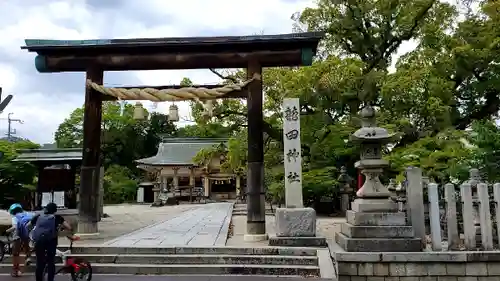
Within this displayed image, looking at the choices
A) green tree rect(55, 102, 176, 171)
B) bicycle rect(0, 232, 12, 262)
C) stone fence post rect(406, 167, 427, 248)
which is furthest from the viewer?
green tree rect(55, 102, 176, 171)

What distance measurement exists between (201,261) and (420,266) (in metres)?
4.53

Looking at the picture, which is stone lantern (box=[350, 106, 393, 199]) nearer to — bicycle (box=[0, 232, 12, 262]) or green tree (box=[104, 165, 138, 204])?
bicycle (box=[0, 232, 12, 262])

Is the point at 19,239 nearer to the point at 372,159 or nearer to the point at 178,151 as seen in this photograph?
the point at 372,159

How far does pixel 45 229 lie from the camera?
24.6 feet

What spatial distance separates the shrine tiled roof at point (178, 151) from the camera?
4356 centimetres

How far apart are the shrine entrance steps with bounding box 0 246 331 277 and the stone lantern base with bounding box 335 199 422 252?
0.91 meters

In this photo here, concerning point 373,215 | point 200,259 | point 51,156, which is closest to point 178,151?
point 51,156

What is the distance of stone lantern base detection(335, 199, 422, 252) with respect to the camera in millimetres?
8539

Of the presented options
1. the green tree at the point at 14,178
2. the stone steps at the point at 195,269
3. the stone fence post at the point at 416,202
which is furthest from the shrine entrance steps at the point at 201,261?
the green tree at the point at 14,178

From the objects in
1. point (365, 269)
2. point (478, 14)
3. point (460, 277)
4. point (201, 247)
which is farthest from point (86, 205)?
point (478, 14)

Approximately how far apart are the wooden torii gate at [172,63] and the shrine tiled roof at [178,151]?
3111cm

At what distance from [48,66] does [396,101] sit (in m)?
14.8

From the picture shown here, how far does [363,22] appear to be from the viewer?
79.6 ft

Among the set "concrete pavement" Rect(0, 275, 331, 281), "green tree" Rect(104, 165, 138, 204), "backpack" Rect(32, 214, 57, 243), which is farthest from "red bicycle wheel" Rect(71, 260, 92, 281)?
"green tree" Rect(104, 165, 138, 204)
